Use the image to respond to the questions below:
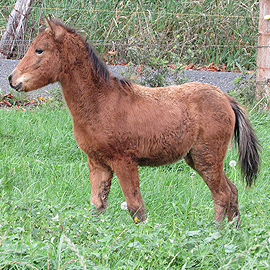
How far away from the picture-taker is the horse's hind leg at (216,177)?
352 centimetres

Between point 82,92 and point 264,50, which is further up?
point 82,92

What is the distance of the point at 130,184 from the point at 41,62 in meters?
1.20

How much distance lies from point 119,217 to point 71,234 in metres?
0.71

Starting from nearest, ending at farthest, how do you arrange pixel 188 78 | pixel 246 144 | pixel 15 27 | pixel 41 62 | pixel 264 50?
pixel 41 62
pixel 246 144
pixel 264 50
pixel 188 78
pixel 15 27

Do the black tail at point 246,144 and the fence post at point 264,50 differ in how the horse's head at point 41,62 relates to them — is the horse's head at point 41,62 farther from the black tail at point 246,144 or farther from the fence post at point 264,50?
the fence post at point 264,50

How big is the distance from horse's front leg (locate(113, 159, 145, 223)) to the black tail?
1.11 metres

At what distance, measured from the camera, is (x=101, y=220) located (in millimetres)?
2848

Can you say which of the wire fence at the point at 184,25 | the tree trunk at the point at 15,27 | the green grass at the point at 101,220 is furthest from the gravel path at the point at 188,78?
the green grass at the point at 101,220

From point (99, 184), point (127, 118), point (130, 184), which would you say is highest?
point (127, 118)

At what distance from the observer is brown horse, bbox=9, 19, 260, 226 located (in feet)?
10.6

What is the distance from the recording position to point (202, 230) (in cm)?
296

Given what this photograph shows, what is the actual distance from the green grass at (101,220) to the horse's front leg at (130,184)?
0.12 m

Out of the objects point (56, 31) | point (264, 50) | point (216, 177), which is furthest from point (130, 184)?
point (264, 50)

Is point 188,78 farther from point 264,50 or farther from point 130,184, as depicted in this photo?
point 130,184
